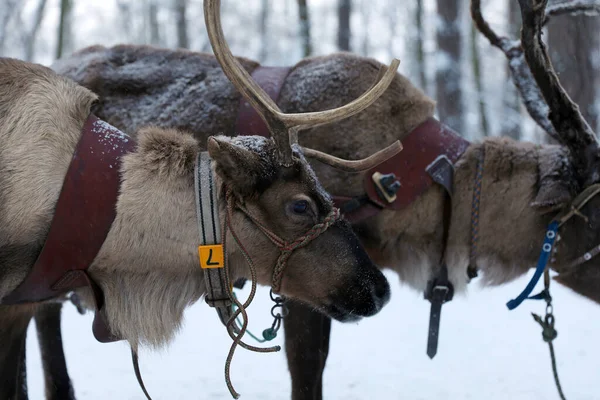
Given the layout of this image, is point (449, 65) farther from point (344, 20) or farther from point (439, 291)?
point (439, 291)

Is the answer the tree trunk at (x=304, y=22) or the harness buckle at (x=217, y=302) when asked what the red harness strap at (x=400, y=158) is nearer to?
the harness buckle at (x=217, y=302)

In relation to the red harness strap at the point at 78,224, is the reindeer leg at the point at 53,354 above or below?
below

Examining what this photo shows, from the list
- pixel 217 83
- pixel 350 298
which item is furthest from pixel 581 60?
pixel 350 298

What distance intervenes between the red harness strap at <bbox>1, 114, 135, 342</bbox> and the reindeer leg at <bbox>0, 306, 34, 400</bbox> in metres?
0.43

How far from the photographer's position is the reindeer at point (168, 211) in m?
2.30

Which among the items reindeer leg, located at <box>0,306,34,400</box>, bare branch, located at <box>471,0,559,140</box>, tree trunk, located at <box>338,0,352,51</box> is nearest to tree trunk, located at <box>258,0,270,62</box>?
tree trunk, located at <box>338,0,352,51</box>

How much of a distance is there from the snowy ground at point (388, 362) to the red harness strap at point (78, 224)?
185 cm

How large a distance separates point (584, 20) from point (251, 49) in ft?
52.9

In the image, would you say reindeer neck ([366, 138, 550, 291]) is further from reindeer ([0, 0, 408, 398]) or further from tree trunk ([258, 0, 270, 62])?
tree trunk ([258, 0, 270, 62])

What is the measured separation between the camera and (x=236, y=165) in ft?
7.54

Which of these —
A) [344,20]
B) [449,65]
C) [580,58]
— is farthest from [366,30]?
[580,58]

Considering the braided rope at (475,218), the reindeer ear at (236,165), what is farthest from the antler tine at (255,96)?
the braided rope at (475,218)

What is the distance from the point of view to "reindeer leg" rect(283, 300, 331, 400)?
342 centimetres

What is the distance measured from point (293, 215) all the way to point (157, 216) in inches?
20.1
